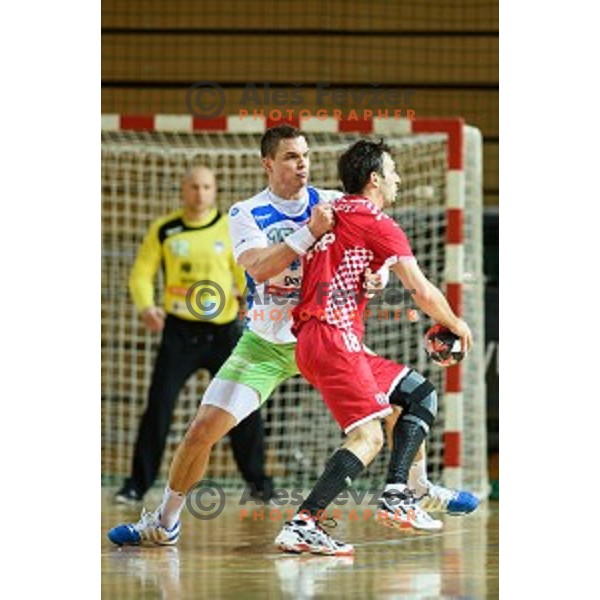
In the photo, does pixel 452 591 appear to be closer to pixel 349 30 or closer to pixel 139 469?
pixel 139 469

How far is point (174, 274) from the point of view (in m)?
8.00

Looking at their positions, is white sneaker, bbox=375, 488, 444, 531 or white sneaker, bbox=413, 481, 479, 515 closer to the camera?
white sneaker, bbox=375, 488, 444, 531

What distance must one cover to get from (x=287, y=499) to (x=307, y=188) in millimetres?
2589

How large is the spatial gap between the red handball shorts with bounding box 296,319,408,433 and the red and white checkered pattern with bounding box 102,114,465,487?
2.22 m

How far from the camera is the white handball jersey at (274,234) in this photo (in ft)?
18.2

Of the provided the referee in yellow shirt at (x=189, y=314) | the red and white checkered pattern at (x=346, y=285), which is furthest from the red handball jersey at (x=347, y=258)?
the referee in yellow shirt at (x=189, y=314)

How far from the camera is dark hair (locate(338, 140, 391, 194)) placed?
5.36 m

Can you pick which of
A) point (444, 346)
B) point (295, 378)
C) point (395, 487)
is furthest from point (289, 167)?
point (295, 378)

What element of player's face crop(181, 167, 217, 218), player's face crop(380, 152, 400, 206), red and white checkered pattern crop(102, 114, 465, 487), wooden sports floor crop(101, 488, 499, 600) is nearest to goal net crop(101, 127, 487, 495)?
red and white checkered pattern crop(102, 114, 465, 487)

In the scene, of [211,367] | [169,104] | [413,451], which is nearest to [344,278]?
[413,451]

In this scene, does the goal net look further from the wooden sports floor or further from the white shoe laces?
the white shoe laces

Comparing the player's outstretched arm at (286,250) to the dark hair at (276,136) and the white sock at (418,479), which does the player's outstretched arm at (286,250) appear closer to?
the dark hair at (276,136)

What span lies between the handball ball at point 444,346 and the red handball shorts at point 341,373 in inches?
8.8

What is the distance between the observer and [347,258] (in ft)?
17.4
